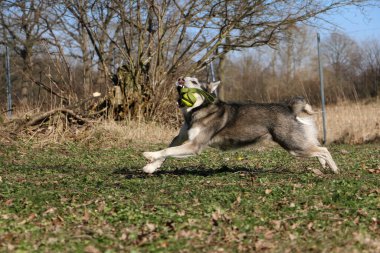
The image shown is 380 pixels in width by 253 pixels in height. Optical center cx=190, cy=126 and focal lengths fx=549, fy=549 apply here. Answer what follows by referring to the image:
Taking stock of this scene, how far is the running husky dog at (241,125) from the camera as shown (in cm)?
803

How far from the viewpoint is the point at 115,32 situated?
17.1 metres

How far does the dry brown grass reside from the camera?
15.2 meters

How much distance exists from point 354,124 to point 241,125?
8193mm

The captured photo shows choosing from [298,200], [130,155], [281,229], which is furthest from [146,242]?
[130,155]

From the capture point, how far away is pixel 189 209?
223 inches

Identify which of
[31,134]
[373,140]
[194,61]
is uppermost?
[194,61]

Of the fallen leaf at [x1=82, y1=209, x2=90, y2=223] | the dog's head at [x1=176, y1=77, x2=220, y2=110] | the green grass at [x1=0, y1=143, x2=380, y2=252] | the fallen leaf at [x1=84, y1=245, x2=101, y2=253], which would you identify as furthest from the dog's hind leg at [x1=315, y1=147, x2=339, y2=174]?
the fallen leaf at [x1=84, y1=245, x2=101, y2=253]

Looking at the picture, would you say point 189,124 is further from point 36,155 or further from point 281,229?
point 36,155

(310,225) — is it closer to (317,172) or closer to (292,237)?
(292,237)

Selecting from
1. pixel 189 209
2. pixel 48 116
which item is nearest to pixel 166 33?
pixel 48 116

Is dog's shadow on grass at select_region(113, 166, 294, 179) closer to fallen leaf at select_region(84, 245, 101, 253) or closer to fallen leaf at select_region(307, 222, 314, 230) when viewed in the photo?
fallen leaf at select_region(307, 222, 314, 230)

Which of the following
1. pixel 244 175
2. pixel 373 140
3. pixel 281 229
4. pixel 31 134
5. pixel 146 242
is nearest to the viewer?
pixel 146 242

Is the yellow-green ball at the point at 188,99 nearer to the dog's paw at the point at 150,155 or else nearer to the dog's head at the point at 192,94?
the dog's head at the point at 192,94

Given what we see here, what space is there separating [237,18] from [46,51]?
18.6 ft
